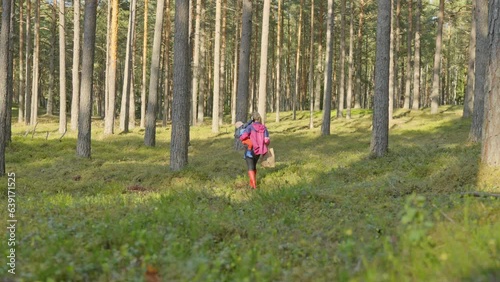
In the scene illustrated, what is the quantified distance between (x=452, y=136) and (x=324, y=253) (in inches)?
816

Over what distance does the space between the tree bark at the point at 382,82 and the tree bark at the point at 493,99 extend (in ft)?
21.0

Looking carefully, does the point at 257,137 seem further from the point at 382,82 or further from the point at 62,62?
the point at 62,62

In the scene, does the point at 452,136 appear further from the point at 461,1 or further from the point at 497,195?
the point at 461,1

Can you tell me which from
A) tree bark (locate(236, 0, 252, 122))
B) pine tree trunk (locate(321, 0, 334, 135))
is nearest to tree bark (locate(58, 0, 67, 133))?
tree bark (locate(236, 0, 252, 122))

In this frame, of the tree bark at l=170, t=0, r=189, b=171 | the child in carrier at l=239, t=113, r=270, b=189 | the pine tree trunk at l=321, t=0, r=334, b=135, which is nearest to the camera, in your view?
the child in carrier at l=239, t=113, r=270, b=189

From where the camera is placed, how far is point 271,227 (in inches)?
243

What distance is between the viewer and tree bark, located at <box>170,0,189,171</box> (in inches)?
538

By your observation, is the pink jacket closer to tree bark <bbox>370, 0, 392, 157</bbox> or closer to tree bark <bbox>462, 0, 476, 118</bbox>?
tree bark <bbox>370, 0, 392, 157</bbox>

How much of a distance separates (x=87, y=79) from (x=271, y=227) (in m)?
13.9

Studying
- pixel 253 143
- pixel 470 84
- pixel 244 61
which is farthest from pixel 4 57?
pixel 470 84

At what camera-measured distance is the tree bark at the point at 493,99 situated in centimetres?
773

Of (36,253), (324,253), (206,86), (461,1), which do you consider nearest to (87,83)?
(36,253)

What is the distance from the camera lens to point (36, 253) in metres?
4.57

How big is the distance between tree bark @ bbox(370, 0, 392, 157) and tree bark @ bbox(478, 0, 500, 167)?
640 centimetres
